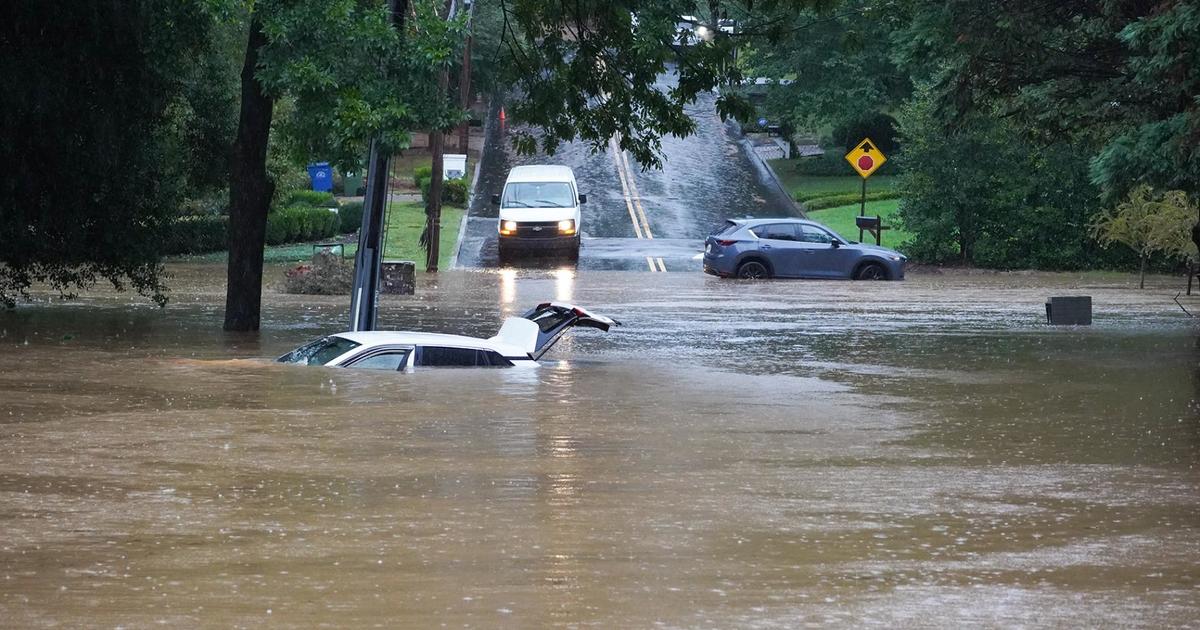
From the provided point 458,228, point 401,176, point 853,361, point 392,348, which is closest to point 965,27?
point 853,361

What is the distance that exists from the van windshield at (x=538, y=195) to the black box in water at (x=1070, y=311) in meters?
17.5

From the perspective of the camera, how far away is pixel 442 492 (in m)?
12.8

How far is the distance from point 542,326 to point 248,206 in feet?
23.6

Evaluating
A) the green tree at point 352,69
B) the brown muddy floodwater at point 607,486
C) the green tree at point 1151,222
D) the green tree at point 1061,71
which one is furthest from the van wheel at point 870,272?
the green tree at point 352,69

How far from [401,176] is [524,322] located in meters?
41.5

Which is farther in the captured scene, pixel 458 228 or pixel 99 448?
pixel 458 228

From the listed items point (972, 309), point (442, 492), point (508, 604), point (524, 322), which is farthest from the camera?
point (972, 309)

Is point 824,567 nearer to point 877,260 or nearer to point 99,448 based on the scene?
point 99,448

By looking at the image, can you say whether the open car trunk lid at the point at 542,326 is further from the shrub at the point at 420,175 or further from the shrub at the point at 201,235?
the shrub at the point at 420,175

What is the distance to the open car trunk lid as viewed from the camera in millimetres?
19234

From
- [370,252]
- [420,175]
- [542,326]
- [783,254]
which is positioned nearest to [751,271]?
[783,254]

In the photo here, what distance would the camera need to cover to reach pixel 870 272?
39375 millimetres

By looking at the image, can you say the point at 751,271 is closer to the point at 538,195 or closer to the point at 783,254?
the point at 783,254

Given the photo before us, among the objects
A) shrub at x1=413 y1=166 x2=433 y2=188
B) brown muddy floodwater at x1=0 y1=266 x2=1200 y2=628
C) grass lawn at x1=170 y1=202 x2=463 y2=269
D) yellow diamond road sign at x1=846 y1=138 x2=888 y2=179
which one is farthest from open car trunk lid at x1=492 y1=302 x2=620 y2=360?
shrub at x1=413 y1=166 x2=433 y2=188
